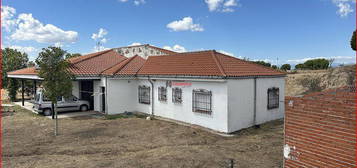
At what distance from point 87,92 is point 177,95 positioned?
9166 mm

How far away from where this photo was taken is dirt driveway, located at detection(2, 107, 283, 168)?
7.85 metres

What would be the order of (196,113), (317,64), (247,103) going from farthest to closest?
(317,64), (196,113), (247,103)

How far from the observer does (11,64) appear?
31.8 metres

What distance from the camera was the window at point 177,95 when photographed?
47.4 feet

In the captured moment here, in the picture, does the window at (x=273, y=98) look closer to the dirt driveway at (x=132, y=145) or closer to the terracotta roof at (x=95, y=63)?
the dirt driveway at (x=132, y=145)

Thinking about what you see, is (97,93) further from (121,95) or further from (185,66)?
(185,66)

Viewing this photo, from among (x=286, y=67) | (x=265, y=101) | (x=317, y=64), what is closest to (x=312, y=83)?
(x=265, y=101)

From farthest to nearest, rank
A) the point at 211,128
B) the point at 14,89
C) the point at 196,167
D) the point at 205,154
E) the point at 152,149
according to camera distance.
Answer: the point at 14,89 < the point at 211,128 < the point at 152,149 < the point at 205,154 < the point at 196,167

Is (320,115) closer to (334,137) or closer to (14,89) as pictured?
(334,137)

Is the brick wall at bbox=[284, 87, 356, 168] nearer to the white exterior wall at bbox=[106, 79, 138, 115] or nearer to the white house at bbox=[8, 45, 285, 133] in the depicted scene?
the white house at bbox=[8, 45, 285, 133]

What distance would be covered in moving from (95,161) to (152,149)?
2406 millimetres

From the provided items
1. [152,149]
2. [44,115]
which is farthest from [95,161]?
[44,115]

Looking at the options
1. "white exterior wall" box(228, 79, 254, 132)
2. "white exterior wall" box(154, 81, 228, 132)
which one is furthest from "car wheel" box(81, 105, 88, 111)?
"white exterior wall" box(228, 79, 254, 132)

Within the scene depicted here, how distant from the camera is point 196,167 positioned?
741 cm
